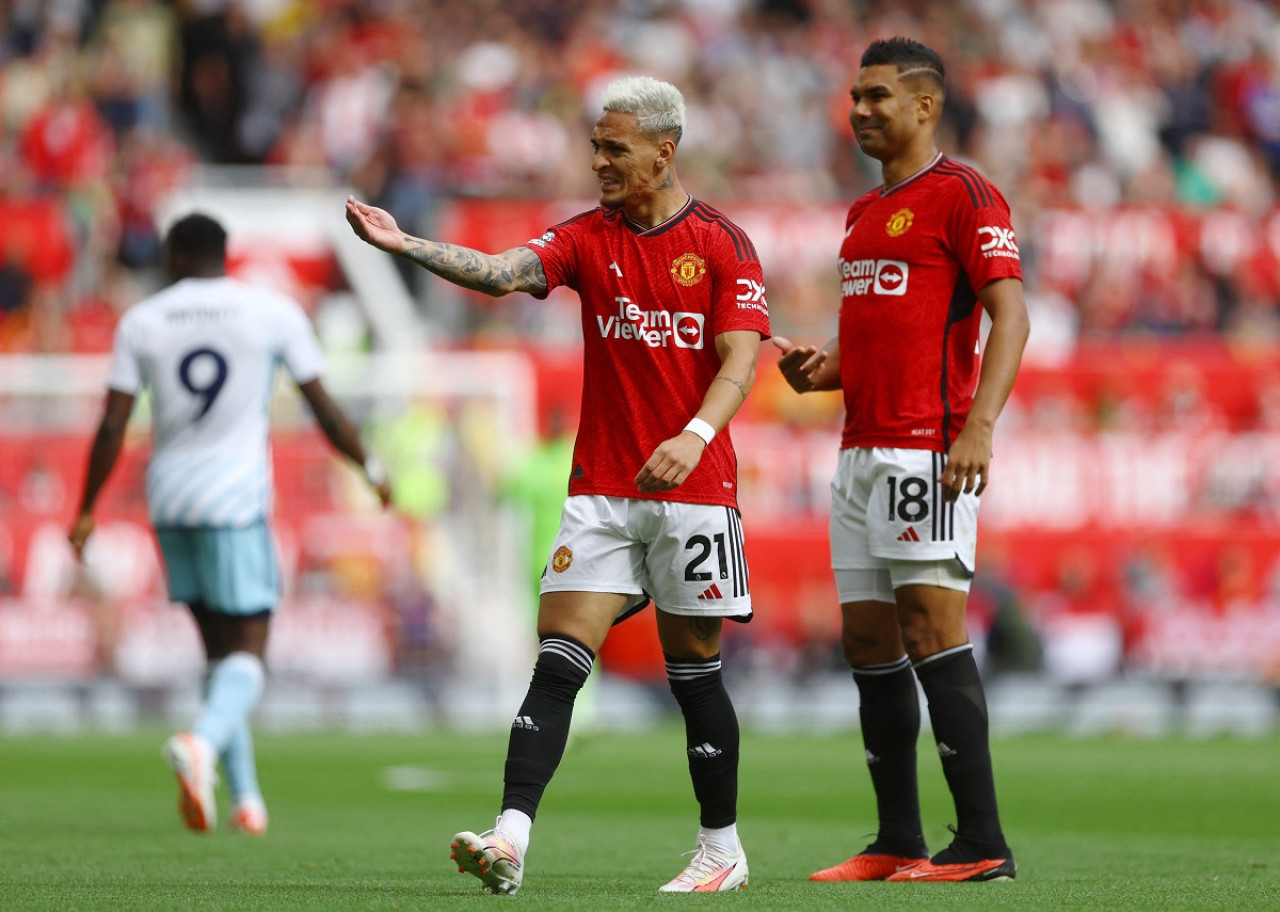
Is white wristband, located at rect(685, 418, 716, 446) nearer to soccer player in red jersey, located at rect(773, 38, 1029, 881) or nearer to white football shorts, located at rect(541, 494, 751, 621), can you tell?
white football shorts, located at rect(541, 494, 751, 621)

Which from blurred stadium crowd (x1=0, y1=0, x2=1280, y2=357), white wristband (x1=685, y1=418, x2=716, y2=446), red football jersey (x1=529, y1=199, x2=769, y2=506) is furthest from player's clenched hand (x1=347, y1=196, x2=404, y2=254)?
blurred stadium crowd (x1=0, y1=0, x2=1280, y2=357)

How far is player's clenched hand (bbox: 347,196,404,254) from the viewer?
5.35 m

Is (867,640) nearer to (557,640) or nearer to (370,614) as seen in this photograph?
(557,640)

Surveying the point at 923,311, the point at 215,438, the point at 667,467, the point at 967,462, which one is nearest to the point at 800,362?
the point at 923,311

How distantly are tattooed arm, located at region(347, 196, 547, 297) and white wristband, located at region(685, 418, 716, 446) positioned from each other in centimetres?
62

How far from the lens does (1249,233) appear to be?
70.3 feet

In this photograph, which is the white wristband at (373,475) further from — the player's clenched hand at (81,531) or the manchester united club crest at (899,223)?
the manchester united club crest at (899,223)

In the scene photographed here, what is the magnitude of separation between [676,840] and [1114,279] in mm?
14477

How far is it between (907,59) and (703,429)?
164cm

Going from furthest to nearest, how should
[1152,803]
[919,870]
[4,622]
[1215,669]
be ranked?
[1215,669] < [4,622] < [1152,803] < [919,870]

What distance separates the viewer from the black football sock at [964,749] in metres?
6.11

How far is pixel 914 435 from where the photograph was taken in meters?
6.18

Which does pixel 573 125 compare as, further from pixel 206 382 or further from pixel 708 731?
pixel 708 731

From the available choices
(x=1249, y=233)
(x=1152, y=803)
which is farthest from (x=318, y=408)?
(x=1249, y=233)
